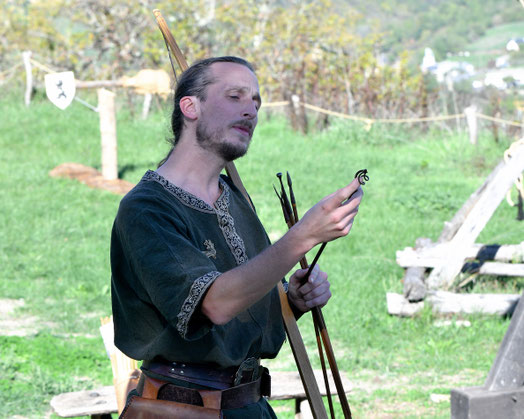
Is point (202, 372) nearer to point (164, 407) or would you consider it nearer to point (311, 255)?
point (164, 407)

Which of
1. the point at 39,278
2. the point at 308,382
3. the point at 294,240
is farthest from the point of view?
the point at 39,278

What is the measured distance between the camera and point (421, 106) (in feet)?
51.9

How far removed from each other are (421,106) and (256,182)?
5.54 meters

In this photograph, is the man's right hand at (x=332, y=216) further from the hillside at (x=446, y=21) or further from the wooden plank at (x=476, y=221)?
the hillside at (x=446, y=21)

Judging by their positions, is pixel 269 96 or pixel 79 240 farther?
pixel 269 96

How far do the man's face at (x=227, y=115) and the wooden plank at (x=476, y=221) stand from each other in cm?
481

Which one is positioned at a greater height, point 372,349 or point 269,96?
point 269,96

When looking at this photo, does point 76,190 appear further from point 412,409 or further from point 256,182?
point 412,409

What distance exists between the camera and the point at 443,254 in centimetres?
712

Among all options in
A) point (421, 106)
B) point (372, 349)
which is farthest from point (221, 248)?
point (421, 106)

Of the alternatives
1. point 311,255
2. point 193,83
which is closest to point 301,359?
point 193,83

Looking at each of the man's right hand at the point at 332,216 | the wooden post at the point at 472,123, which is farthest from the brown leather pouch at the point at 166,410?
the wooden post at the point at 472,123

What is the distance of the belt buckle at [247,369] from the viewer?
2.26 meters

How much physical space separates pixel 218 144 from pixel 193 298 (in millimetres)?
513
